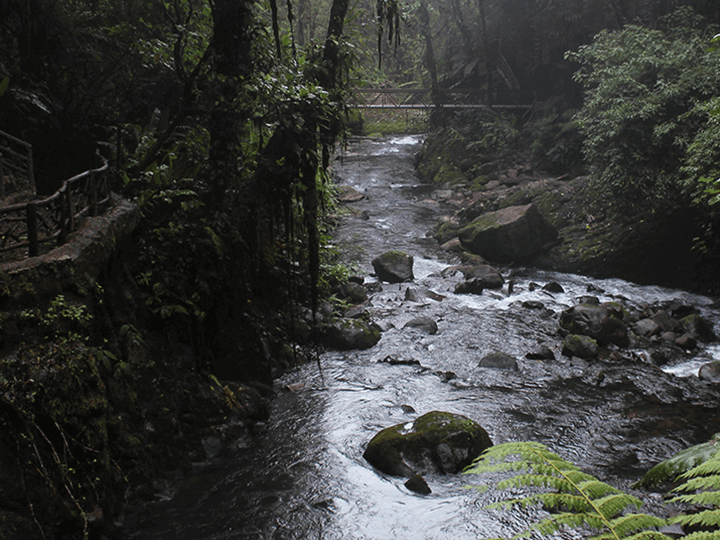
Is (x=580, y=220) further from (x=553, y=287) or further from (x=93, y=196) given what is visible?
(x=93, y=196)

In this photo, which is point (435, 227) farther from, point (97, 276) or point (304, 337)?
point (97, 276)

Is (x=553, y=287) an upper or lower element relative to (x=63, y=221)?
lower

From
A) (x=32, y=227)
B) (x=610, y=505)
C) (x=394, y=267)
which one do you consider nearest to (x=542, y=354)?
(x=394, y=267)

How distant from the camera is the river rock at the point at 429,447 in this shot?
6.75 meters

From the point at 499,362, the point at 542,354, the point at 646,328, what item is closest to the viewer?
the point at 499,362

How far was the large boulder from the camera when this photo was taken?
16.2m

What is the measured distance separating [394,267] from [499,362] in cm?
562

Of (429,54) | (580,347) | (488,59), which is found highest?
(429,54)

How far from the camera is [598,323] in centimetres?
1088

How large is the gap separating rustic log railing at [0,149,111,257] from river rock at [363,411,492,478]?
4.94 m

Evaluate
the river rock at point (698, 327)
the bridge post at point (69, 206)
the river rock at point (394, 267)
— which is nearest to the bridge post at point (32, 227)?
the bridge post at point (69, 206)

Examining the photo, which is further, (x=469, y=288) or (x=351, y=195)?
(x=351, y=195)

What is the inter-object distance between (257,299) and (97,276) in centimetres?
369

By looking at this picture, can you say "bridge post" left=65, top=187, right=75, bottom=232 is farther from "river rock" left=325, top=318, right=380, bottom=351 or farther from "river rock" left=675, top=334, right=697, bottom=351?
"river rock" left=675, top=334, right=697, bottom=351
